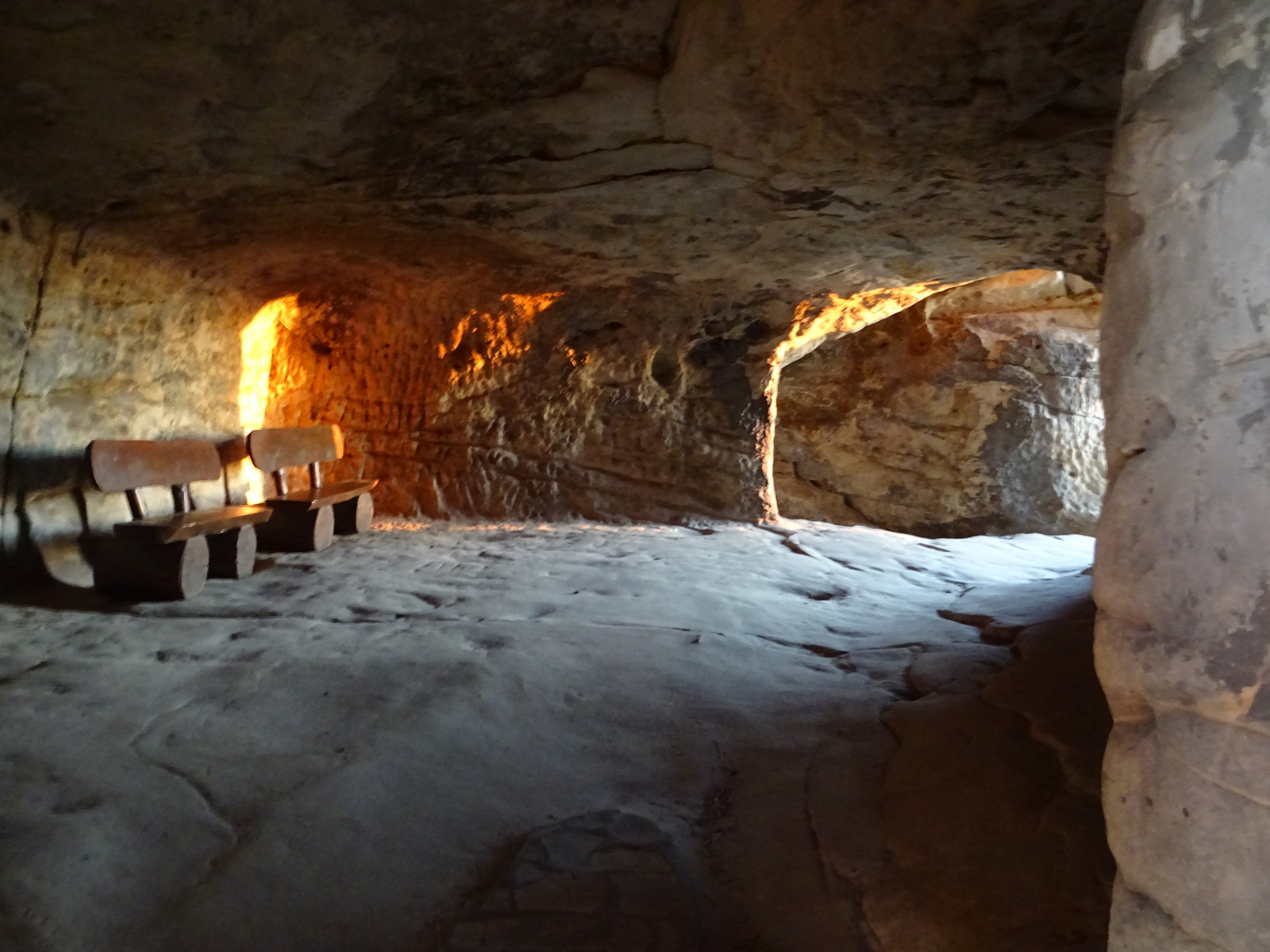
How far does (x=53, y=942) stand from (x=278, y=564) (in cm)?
278

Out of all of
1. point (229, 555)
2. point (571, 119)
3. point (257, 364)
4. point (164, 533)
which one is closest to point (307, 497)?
point (229, 555)

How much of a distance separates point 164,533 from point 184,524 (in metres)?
0.14

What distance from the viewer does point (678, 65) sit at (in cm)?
239

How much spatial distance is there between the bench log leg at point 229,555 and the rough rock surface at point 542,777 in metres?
0.53

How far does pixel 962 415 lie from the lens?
906cm

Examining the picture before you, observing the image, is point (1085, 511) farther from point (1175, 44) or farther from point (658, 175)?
point (1175, 44)

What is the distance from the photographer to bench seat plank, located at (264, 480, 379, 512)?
14.2 feet

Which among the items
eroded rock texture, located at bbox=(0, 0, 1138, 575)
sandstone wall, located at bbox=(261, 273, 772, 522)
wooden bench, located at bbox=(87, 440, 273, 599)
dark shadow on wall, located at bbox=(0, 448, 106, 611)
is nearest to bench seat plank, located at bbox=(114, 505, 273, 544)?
wooden bench, located at bbox=(87, 440, 273, 599)

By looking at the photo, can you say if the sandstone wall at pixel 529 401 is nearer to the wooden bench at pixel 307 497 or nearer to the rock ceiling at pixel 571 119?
the wooden bench at pixel 307 497

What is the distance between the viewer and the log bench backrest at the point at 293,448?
14.4 feet

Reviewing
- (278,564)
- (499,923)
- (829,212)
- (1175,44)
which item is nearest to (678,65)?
(829,212)

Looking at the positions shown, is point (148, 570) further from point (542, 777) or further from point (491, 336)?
point (491, 336)

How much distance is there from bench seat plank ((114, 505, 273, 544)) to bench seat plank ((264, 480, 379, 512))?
0.46m

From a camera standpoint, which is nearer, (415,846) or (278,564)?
(415,846)
